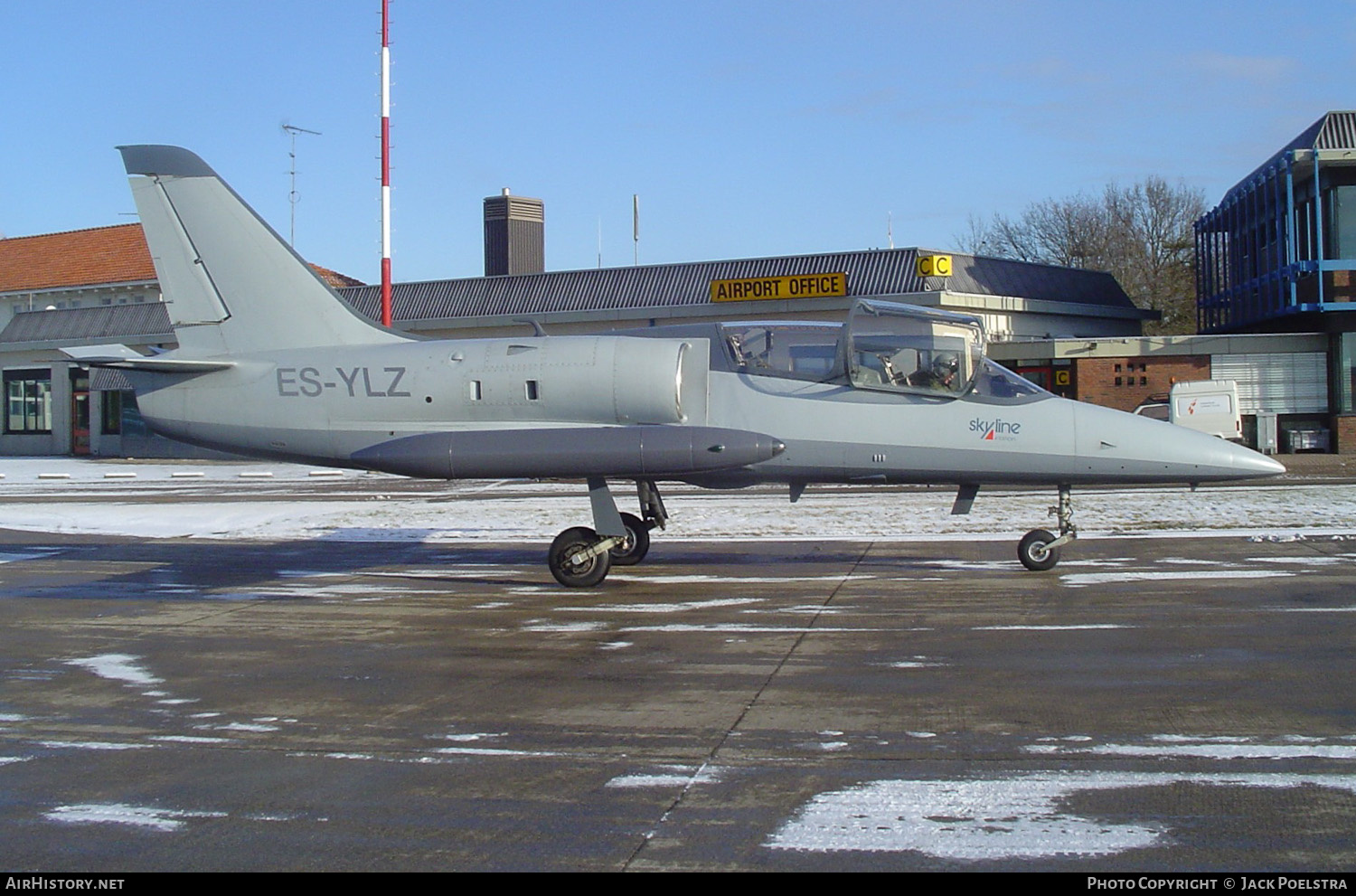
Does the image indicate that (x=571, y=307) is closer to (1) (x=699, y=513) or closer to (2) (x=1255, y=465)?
(1) (x=699, y=513)

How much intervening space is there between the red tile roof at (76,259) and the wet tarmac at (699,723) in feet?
146

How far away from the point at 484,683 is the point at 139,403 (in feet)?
24.8

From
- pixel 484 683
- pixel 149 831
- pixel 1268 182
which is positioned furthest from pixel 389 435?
pixel 1268 182

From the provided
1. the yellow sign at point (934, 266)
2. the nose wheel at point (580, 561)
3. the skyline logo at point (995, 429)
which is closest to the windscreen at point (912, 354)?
the skyline logo at point (995, 429)

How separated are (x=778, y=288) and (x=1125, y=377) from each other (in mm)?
10402

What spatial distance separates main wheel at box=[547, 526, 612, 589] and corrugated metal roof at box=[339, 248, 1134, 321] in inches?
975

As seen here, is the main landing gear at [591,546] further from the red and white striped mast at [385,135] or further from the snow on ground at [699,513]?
the red and white striped mast at [385,135]

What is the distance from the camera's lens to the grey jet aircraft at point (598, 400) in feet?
39.1

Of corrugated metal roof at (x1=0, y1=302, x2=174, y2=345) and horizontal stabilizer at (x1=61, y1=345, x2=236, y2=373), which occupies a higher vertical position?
corrugated metal roof at (x1=0, y1=302, x2=174, y2=345)

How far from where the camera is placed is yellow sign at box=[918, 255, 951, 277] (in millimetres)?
34875

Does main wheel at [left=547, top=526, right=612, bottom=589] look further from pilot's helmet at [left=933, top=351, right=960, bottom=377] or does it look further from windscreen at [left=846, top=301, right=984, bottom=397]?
pilot's helmet at [left=933, top=351, right=960, bottom=377]

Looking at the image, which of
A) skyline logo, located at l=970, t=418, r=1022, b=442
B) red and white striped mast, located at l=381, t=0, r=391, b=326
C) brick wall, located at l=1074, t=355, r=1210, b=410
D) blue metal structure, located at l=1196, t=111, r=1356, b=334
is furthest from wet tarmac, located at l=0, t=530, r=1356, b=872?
blue metal structure, located at l=1196, t=111, r=1356, b=334

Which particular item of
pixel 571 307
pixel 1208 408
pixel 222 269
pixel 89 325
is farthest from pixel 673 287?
pixel 222 269
